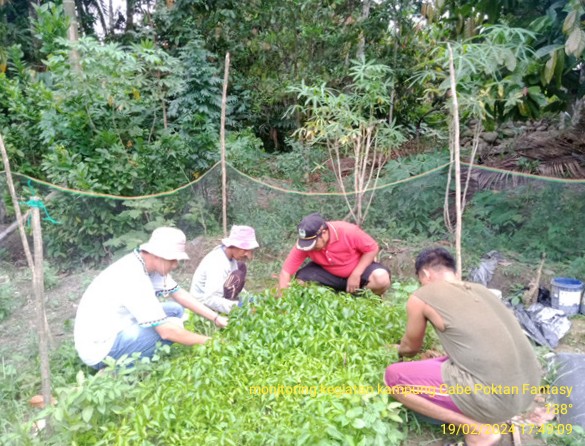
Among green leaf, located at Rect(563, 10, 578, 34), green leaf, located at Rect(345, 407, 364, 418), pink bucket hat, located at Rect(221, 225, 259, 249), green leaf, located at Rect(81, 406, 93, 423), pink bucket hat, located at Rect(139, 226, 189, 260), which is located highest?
green leaf, located at Rect(563, 10, 578, 34)

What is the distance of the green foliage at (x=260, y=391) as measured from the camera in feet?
6.56

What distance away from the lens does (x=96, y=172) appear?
540 centimetres

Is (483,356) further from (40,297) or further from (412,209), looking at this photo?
(412,209)

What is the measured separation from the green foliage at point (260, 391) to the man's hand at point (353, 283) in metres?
0.84

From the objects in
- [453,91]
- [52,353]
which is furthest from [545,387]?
[52,353]

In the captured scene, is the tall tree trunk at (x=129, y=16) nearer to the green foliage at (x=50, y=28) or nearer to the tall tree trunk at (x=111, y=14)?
the tall tree trunk at (x=111, y=14)

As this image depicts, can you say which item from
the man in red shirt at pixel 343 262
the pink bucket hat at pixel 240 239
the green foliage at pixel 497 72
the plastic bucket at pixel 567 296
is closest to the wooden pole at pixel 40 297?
the pink bucket hat at pixel 240 239

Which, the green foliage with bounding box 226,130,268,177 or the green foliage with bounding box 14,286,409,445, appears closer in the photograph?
the green foliage with bounding box 14,286,409,445

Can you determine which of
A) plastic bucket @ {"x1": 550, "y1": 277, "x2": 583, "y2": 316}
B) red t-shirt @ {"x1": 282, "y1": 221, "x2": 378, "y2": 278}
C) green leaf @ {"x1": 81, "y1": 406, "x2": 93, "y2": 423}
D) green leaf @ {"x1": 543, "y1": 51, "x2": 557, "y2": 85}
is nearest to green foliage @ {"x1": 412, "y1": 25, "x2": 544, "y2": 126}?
green leaf @ {"x1": 543, "y1": 51, "x2": 557, "y2": 85}

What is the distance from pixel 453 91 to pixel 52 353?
3.25m

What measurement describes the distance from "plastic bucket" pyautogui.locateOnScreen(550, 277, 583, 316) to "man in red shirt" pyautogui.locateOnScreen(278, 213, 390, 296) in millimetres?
1361

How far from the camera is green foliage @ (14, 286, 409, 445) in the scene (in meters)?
2.00

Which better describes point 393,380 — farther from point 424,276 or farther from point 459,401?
point 424,276

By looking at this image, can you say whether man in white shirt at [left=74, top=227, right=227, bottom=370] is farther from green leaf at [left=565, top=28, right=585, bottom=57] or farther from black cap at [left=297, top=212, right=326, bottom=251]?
green leaf at [left=565, top=28, right=585, bottom=57]
